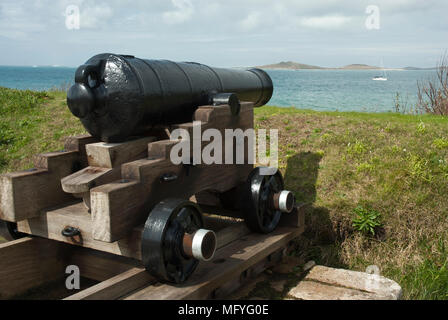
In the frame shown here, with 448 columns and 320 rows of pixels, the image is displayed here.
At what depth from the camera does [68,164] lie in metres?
3.18

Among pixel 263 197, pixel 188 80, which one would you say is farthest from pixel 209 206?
pixel 188 80

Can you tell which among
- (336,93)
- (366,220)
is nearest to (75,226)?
(366,220)

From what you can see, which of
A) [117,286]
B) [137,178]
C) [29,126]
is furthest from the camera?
[29,126]

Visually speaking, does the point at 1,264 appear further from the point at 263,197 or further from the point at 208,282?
the point at 263,197

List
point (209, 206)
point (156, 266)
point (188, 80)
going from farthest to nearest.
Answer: point (209, 206)
point (188, 80)
point (156, 266)

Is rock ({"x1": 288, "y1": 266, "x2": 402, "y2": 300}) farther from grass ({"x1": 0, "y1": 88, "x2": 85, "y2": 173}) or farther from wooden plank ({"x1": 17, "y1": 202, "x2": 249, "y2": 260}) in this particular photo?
grass ({"x1": 0, "y1": 88, "x2": 85, "y2": 173})

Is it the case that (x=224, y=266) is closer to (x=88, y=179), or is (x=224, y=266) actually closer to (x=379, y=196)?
(x=88, y=179)

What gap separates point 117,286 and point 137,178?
1.96 ft

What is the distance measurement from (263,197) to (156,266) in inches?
51.8

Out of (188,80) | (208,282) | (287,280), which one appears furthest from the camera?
(287,280)

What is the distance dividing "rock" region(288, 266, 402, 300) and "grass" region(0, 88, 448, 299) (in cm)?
49

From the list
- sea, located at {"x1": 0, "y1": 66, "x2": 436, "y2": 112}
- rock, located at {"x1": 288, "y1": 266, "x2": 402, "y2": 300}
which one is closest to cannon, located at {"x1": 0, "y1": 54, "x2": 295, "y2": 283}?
rock, located at {"x1": 288, "y1": 266, "x2": 402, "y2": 300}

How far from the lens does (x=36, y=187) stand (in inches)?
119
